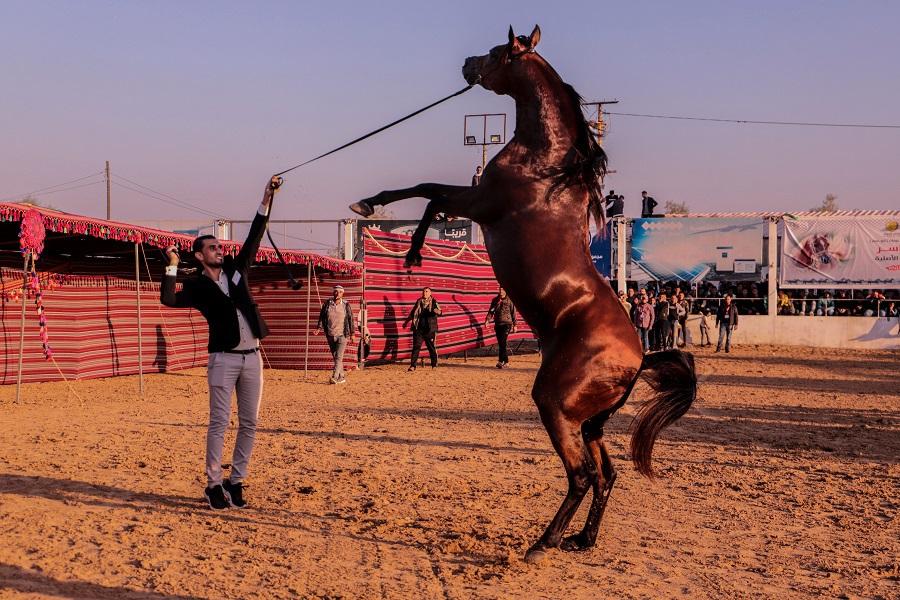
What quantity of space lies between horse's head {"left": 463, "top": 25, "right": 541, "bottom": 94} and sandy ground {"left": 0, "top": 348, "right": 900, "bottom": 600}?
9.01 feet

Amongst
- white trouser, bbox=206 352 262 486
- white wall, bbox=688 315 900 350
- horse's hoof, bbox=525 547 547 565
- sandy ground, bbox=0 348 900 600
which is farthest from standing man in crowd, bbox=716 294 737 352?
horse's hoof, bbox=525 547 547 565

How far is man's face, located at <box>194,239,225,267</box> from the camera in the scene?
227 inches

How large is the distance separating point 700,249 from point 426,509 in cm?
2311

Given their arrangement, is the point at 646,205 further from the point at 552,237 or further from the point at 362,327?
the point at 552,237

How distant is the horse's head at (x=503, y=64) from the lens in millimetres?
4760

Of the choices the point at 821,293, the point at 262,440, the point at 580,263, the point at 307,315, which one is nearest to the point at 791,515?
the point at 580,263

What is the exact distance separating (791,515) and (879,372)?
51.2ft

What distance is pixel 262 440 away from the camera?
879cm

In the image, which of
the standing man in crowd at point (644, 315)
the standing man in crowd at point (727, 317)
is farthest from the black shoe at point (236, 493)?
the standing man in crowd at point (727, 317)

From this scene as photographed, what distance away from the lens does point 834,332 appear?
26.8m

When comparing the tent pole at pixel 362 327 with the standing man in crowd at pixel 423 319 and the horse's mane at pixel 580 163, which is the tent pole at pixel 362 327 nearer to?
the standing man in crowd at pixel 423 319

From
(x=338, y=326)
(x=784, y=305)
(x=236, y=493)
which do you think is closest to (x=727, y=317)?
(x=784, y=305)

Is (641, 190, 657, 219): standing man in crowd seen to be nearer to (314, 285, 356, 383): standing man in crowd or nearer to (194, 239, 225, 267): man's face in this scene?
(314, 285, 356, 383): standing man in crowd

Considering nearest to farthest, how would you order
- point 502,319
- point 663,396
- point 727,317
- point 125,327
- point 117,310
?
point 663,396
point 117,310
point 125,327
point 502,319
point 727,317
